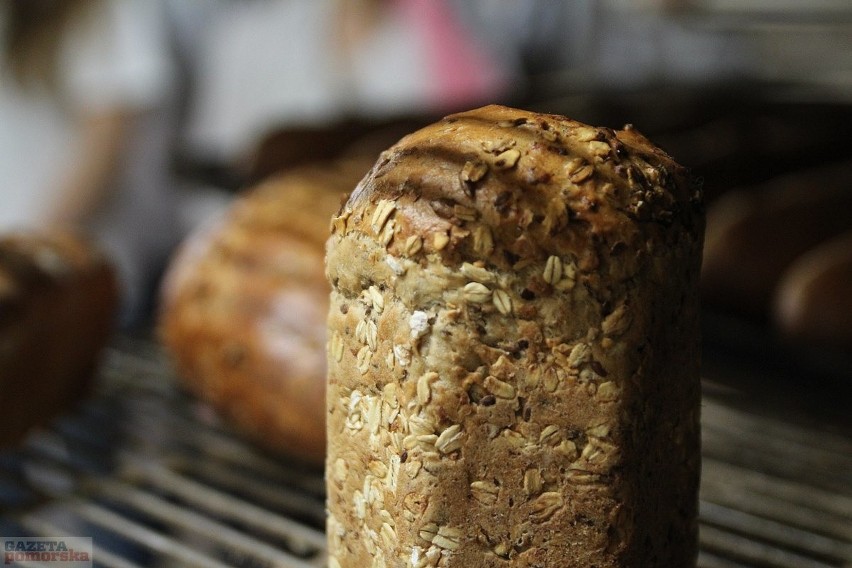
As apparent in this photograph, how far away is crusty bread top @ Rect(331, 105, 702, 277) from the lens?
94cm

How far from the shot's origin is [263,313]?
1829 millimetres

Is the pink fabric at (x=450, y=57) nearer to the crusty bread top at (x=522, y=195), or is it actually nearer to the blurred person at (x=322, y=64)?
the blurred person at (x=322, y=64)

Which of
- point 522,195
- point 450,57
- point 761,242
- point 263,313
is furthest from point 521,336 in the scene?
point 450,57

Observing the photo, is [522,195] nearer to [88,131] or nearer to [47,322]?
[47,322]

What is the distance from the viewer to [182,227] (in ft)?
12.4

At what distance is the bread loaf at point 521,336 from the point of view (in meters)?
0.95

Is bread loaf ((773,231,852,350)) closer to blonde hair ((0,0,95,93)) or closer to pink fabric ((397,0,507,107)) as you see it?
blonde hair ((0,0,95,93))

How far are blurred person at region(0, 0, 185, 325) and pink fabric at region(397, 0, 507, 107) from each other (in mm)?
1580

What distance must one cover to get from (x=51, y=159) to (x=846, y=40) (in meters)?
4.10

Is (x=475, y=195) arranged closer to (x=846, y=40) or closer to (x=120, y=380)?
(x=120, y=380)

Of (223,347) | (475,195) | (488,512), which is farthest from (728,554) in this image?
(223,347)

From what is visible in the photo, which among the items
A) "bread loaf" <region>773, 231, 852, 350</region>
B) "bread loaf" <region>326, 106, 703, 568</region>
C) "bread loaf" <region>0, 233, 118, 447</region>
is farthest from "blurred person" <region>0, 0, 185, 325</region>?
"bread loaf" <region>326, 106, 703, 568</region>

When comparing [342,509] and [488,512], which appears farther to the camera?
[342,509]

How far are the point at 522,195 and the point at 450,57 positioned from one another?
161 inches
